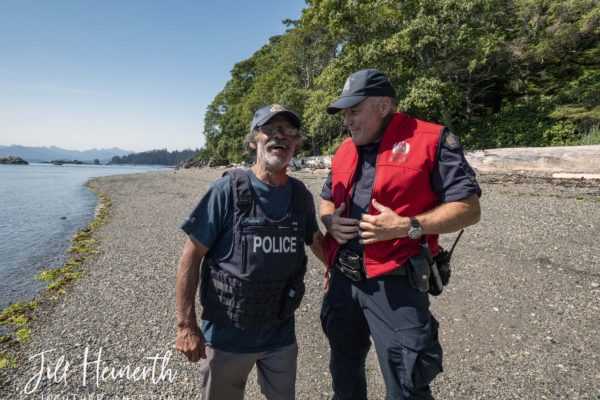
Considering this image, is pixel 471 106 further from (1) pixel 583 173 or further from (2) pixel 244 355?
(2) pixel 244 355

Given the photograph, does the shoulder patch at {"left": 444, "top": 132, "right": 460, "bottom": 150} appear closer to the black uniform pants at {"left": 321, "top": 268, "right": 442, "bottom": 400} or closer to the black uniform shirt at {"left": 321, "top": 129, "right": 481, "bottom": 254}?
the black uniform shirt at {"left": 321, "top": 129, "right": 481, "bottom": 254}

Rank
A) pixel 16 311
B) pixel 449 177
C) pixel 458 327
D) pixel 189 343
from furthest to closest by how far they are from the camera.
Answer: pixel 16 311
pixel 458 327
pixel 189 343
pixel 449 177

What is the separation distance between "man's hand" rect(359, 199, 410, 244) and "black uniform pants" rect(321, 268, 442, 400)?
1.16 feet

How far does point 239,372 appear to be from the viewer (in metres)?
2.48

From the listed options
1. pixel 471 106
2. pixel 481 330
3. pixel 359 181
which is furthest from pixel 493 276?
pixel 471 106

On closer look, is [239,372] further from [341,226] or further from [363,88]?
[363,88]

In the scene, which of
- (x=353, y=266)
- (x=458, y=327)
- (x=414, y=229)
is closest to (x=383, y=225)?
(x=414, y=229)

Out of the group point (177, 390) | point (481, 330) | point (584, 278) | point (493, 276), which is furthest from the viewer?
point (493, 276)

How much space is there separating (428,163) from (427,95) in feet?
62.8

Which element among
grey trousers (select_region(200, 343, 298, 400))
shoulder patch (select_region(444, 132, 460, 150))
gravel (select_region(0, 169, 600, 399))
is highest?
shoulder patch (select_region(444, 132, 460, 150))

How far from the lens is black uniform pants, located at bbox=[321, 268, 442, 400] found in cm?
223

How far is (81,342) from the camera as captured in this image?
4.95 meters

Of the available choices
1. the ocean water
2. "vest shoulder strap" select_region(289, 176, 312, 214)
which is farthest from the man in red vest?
the ocean water

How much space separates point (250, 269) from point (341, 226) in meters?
0.77
